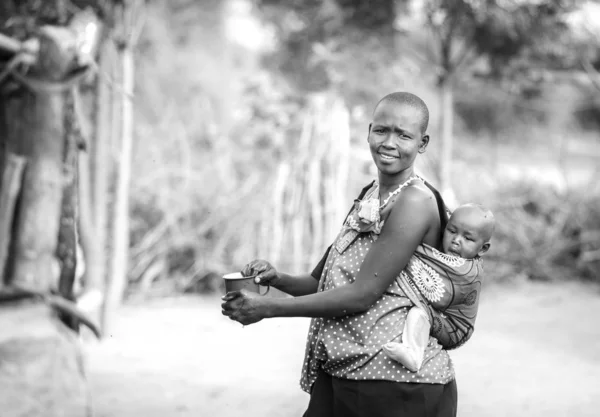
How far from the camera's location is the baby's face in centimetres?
175

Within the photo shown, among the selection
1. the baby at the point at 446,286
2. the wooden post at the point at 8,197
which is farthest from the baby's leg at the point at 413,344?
the wooden post at the point at 8,197

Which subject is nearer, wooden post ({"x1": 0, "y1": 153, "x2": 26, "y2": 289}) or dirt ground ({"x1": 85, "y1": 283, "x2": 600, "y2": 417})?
wooden post ({"x1": 0, "y1": 153, "x2": 26, "y2": 289})

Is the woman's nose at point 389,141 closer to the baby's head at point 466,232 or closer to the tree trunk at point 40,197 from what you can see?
the baby's head at point 466,232

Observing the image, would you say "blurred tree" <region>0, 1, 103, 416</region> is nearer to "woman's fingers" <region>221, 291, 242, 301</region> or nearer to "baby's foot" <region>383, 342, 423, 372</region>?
"woman's fingers" <region>221, 291, 242, 301</region>

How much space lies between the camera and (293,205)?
644cm

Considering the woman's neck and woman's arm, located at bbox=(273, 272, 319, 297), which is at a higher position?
the woman's neck

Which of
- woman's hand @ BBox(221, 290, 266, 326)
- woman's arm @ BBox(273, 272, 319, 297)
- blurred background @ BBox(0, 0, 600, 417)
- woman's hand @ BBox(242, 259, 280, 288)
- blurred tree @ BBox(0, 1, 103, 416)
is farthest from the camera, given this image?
blurred background @ BBox(0, 0, 600, 417)

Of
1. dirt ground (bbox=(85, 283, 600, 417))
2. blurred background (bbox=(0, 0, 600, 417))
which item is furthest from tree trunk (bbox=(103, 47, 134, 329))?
dirt ground (bbox=(85, 283, 600, 417))

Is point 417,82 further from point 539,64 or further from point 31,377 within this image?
point 31,377

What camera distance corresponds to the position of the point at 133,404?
3.82m

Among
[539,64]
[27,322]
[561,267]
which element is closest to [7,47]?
[27,322]

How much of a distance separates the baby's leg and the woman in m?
0.03

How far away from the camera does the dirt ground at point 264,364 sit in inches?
154

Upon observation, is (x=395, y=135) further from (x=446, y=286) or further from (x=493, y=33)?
(x=493, y=33)
